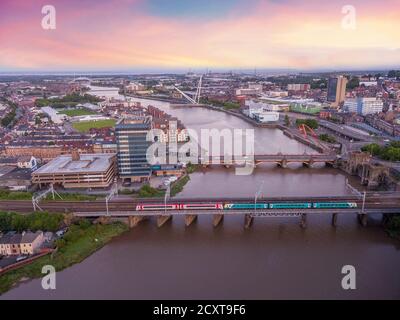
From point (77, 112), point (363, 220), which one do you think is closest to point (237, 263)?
point (363, 220)

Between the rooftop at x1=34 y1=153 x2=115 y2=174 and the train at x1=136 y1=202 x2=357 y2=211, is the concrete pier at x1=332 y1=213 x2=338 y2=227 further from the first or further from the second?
the rooftop at x1=34 y1=153 x2=115 y2=174

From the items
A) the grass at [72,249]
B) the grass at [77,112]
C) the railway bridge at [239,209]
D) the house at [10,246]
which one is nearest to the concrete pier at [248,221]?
the railway bridge at [239,209]

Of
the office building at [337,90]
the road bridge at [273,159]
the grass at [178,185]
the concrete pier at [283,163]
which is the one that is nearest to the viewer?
the grass at [178,185]

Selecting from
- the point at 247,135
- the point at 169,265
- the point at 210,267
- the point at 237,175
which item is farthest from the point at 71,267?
the point at 247,135

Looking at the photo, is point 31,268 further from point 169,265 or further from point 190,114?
point 190,114

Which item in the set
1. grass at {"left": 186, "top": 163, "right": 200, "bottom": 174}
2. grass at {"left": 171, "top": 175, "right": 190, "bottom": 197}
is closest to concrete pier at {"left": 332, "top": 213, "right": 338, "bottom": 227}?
grass at {"left": 171, "top": 175, "right": 190, "bottom": 197}

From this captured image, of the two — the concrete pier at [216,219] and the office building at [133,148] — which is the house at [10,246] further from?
the office building at [133,148]
